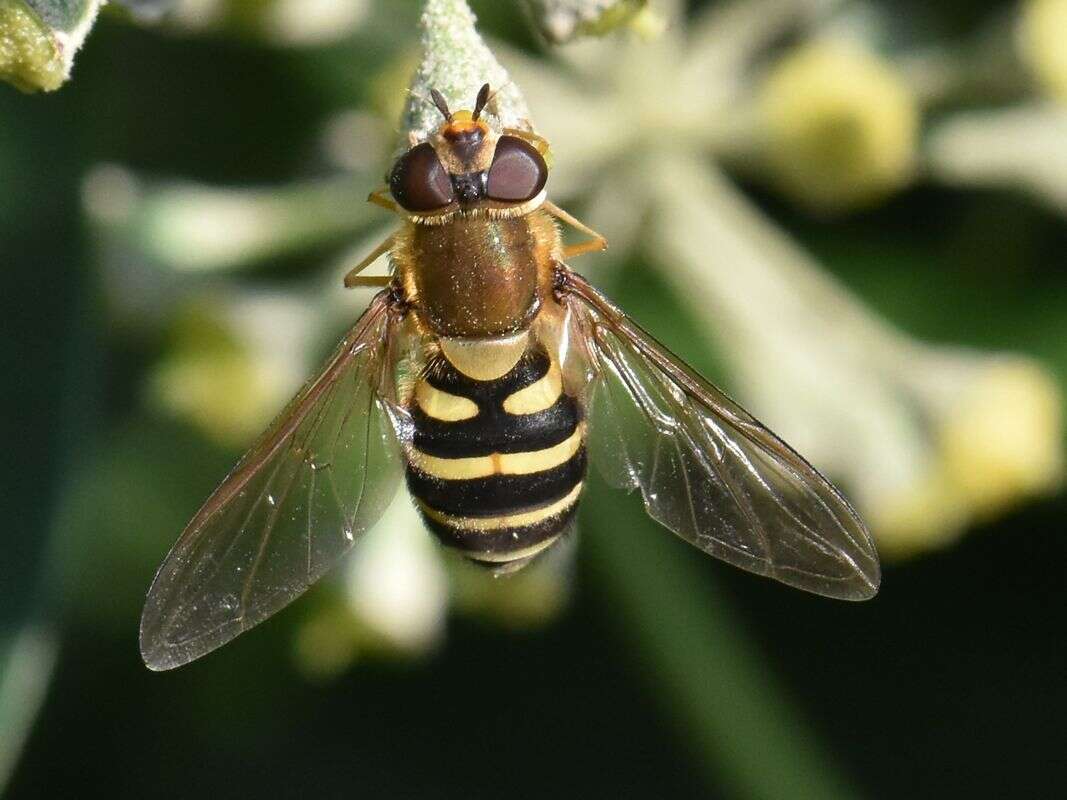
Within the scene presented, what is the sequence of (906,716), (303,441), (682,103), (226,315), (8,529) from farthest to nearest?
(906,716) < (682,103) < (226,315) < (8,529) < (303,441)

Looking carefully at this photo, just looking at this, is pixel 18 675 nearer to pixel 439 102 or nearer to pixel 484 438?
pixel 484 438

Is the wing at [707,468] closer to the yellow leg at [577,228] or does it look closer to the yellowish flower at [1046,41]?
the yellow leg at [577,228]

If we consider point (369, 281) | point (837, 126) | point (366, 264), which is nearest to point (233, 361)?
point (369, 281)

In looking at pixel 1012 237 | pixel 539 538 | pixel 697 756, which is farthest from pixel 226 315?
pixel 1012 237

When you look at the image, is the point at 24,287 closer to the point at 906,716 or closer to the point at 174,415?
the point at 174,415

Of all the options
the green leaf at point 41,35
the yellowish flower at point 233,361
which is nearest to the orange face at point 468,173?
the green leaf at point 41,35

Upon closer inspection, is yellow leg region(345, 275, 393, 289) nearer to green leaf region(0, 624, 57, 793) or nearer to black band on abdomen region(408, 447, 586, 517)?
black band on abdomen region(408, 447, 586, 517)
